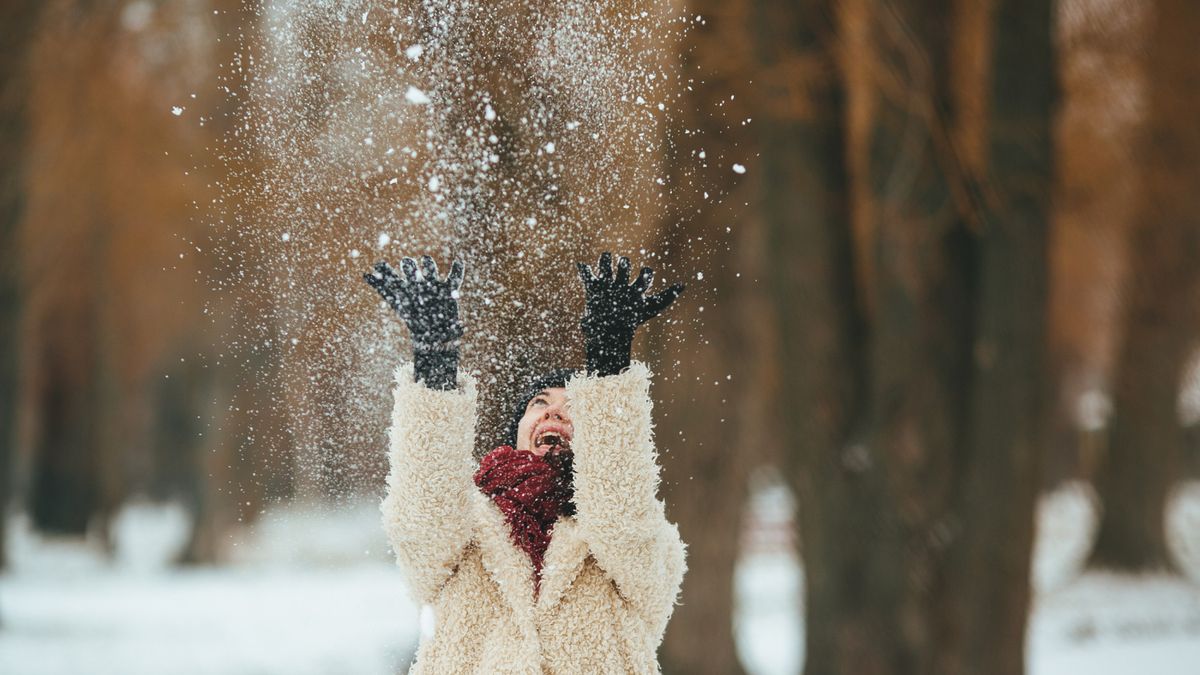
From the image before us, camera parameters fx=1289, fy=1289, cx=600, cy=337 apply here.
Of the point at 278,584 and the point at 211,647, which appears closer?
the point at 211,647

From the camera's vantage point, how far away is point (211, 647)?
10086mm

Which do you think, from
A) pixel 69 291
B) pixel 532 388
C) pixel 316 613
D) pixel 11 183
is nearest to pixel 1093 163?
pixel 316 613

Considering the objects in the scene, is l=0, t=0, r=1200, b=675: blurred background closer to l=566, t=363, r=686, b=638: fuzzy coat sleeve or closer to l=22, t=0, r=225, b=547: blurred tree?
l=22, t=0, r=225, b=547: blurred tree

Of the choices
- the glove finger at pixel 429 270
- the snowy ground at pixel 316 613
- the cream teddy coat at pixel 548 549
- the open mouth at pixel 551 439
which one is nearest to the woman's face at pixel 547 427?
the open mouth at pixel 551 439

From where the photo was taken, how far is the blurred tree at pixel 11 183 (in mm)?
8820

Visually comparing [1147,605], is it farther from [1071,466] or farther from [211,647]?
[1071,466]

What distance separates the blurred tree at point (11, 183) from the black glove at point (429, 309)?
23.7ft

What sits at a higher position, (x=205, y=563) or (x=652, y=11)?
(x=205, y=563)

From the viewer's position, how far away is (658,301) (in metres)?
2.79

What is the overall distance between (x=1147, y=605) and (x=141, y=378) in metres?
17.4

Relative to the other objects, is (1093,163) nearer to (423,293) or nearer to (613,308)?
(613,308)

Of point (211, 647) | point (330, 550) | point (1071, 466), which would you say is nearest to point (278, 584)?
point (330, 550)

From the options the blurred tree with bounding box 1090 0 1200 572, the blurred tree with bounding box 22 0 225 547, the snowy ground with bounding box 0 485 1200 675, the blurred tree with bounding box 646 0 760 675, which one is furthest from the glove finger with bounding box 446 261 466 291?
the blurred tree with bounding box 1090 0 1200 572

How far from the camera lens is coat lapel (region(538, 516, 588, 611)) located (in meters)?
2.91
